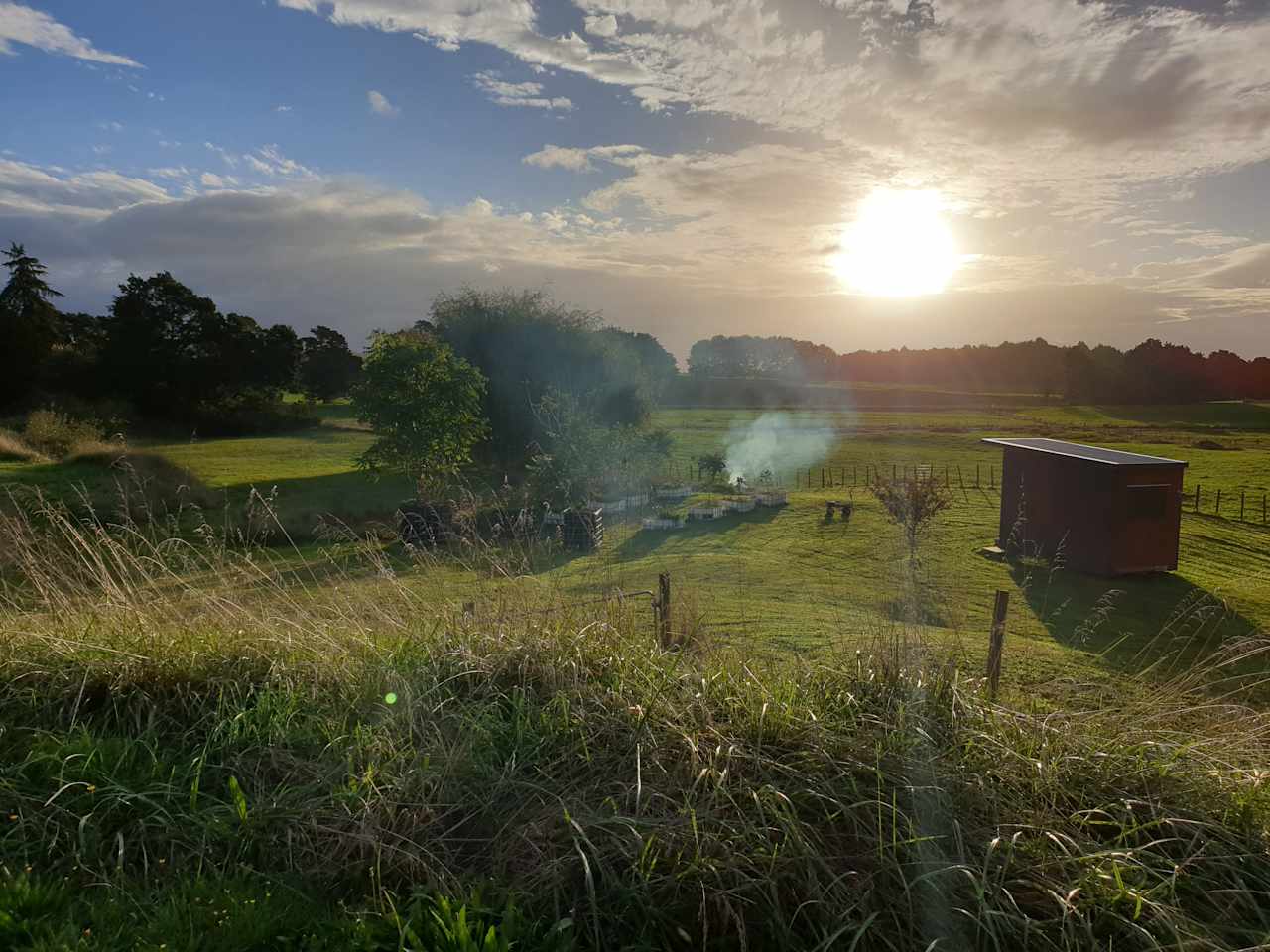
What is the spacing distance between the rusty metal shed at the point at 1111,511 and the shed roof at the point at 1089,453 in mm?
18

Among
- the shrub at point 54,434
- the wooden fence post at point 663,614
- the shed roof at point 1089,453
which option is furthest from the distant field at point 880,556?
the shrub at point 54,434

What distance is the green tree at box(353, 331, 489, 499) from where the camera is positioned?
1844 cm

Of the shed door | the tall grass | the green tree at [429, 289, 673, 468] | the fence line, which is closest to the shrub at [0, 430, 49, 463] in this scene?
the green tree at [429, 289, 673, 468]

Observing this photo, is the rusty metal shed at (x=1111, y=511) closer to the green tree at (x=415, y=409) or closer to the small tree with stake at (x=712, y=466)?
the small tree with stake at (x=712, y=466)

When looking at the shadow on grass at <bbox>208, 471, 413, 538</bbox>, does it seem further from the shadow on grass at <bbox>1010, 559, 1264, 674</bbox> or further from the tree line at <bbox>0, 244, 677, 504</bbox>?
the shadow on grass at <bbox>1010, 559, 1264, 674</bbox>

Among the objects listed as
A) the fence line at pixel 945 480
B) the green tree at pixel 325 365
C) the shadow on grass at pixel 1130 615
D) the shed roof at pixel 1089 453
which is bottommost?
the shadow on grass at pixel 1130 615

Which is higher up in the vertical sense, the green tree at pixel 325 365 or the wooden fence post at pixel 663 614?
the green tree at pixel 325 365

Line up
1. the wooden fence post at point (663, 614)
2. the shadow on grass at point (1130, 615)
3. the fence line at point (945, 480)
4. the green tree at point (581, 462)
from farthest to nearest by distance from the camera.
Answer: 1. the fence line at point (945, 480)
2. the green tree at point (581, 462)
3. the shadow on grass at point (1130, 615)
4. the wooden fence post at point (663, 614)

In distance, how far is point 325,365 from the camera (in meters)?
50.3

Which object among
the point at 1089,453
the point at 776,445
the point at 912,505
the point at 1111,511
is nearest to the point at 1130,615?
the point at 1111,511

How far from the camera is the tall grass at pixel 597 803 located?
2516 mm

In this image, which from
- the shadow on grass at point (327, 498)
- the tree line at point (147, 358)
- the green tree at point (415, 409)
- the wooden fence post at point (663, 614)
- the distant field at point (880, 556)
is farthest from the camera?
the tree line at point (147, 358)

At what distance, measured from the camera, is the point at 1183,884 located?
8.58 ft

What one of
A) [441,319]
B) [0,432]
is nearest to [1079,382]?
[441,319]
